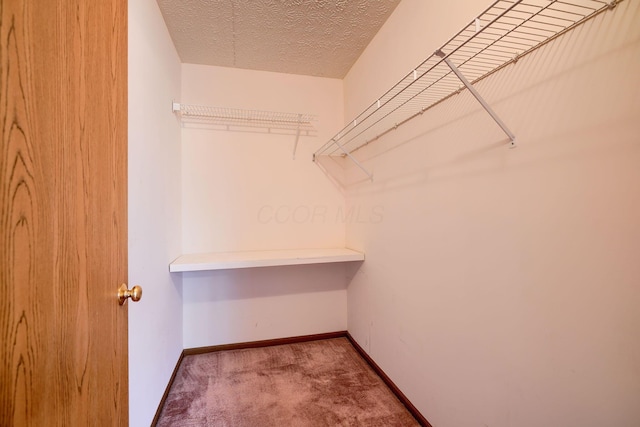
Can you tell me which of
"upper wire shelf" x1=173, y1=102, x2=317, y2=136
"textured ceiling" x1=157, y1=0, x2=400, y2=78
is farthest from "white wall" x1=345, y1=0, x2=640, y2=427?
"upper wire shelf" x1=173, y1=102, x2=317, y2=136

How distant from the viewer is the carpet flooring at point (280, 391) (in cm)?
158

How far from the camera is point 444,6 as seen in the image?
1.30 metres

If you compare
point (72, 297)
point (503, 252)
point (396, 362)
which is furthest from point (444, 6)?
point (396, 362)

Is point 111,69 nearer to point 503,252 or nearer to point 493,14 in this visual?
point 493,14

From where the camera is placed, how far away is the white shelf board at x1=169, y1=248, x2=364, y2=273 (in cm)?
196

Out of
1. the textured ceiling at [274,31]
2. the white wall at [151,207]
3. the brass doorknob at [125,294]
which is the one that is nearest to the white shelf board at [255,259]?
the white wall at [151,207]

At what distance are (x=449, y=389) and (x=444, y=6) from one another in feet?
6.32

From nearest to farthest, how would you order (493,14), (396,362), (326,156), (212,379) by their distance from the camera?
1. (493,14)
2. (396,362)
3. (212,379)
4. (326,156)

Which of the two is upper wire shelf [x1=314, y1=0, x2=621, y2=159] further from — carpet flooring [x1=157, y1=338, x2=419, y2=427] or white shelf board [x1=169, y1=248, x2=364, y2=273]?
carpet flooring [x1=157, y1=338, x2=419, y2=427]

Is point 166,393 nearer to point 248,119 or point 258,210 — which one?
point 258,210

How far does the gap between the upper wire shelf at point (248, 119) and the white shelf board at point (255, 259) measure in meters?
1.16

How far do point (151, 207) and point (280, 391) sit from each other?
1.50m

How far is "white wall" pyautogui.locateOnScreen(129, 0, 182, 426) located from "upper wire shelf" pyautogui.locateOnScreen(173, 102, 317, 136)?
245 mm

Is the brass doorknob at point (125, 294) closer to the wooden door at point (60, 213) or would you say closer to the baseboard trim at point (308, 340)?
the wooden door at point (60, 213)
